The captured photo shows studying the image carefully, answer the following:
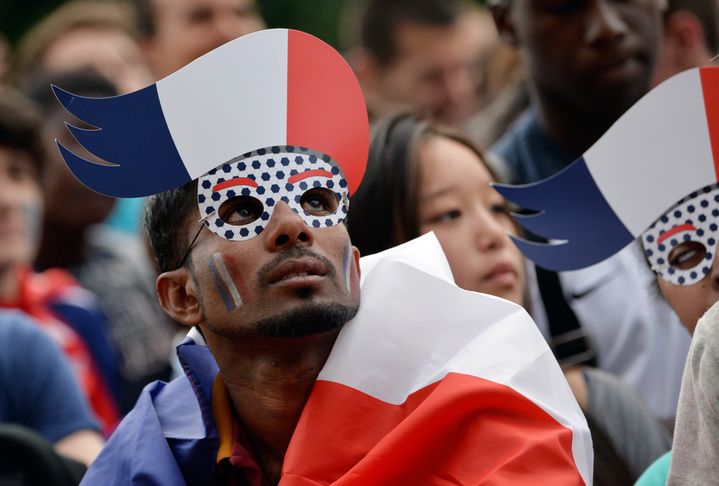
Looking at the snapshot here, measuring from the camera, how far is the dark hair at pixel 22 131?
550 centimetres

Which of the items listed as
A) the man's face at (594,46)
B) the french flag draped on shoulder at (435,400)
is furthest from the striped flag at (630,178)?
the man's face at (594,46)

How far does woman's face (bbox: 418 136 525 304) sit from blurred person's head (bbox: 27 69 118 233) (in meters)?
2.53

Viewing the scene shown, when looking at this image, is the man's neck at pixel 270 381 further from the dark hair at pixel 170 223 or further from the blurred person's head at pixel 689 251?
the blurred person's head at pixel 689 251

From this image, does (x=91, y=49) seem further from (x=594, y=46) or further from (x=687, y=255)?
(x=687, y=255)

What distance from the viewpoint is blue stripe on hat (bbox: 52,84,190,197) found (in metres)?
3.30

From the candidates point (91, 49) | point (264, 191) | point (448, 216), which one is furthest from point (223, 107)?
point (91, 49)

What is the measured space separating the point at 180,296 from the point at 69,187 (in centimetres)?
327

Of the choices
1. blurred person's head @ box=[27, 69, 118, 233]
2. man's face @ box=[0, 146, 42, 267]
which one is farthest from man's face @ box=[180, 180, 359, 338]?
blurred person's head @ box=[27, 69, 118, 233]

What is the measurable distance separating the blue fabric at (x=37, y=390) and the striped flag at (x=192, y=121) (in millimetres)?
1428

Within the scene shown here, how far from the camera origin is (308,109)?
3375 millimetres

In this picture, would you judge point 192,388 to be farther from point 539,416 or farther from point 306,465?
point 539,416

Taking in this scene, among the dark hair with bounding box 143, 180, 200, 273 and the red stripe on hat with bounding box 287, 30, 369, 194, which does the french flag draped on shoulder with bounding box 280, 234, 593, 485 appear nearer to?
the red stripe on hat with bounding box 287, 30, 369, 194

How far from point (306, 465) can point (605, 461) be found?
1.16m

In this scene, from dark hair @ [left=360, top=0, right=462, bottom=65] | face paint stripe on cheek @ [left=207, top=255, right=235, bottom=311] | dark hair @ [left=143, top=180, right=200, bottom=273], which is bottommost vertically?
face paint stripe on cheek @ [left=207, top=255, right=235, bottom=311]
